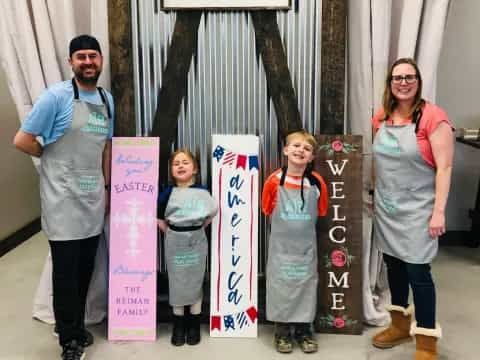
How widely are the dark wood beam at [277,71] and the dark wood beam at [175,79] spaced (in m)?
0.32

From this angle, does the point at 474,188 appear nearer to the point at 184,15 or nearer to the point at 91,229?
the point at 184,15

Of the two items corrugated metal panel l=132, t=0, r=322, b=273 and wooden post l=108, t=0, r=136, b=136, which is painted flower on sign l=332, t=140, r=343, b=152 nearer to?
corrugated metal panel l=132, t=0, r=322, b=273

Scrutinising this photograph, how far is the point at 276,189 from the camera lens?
2520 millimetres

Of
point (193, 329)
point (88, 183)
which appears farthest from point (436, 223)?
point (88, 183)

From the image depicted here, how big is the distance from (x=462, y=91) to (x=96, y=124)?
2.70 metres

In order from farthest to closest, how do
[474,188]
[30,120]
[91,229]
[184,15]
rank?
1. [474,188]
2. [184,15]
3. [91,229]
4. [30,120]

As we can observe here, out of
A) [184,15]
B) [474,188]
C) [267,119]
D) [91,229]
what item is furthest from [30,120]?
[474,188]

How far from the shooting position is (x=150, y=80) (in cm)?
273

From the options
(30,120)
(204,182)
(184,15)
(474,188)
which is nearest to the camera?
(30,120)

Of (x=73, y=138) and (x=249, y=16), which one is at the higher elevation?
(x=249, y=16)

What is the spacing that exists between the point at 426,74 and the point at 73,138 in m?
1.70

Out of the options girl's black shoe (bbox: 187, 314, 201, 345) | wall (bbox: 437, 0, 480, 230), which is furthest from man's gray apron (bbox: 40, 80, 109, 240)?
wall (bbox: 437, 0, 480, 230)

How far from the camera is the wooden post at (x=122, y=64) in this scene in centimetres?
263

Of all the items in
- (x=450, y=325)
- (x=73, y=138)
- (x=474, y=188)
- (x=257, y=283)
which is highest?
(x=73, y=138)
